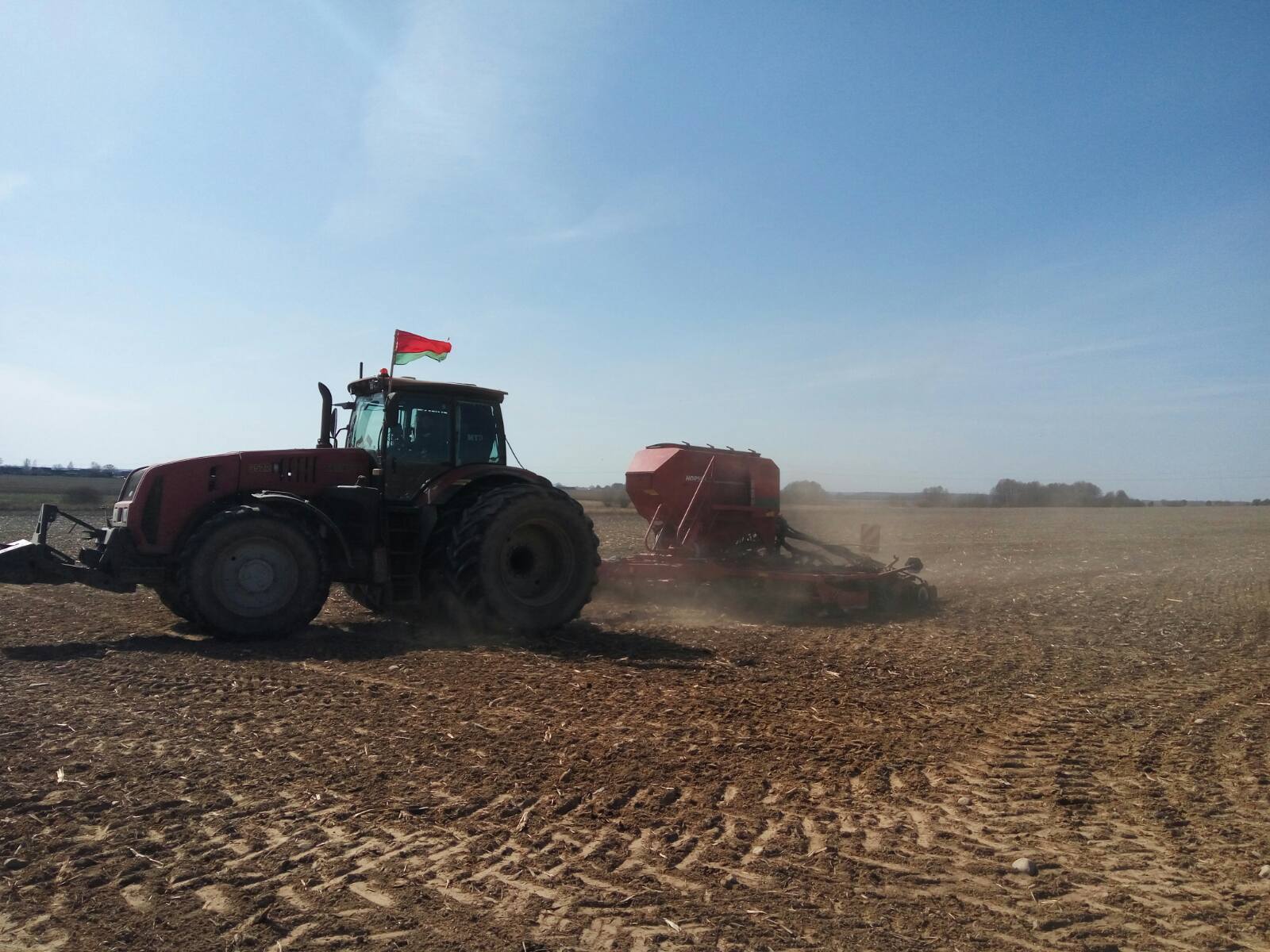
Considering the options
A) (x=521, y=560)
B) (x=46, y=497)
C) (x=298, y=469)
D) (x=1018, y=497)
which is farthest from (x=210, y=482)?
(x=1018, y=497)

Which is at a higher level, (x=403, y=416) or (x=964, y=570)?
(x=403, y=416)

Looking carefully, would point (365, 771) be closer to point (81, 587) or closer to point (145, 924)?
point (145, 924)

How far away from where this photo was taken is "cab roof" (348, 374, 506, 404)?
10594mm

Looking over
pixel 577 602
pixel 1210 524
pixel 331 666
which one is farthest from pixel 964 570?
pixel 1210 524

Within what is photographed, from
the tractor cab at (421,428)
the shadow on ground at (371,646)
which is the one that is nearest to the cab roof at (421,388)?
the tractor cab at (421,428)

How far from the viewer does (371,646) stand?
30.9ft

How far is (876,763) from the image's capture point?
5.82 meters

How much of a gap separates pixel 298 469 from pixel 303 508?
64cm

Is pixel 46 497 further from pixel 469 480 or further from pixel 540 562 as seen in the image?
pixel 540 562

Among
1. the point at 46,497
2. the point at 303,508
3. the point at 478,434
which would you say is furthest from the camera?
the point at 46,497

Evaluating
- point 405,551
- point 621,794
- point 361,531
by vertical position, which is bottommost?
point 621,794

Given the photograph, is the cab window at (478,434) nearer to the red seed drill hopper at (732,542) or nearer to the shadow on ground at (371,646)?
the shadow on ground at (371,646)

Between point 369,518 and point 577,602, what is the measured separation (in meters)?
2.44

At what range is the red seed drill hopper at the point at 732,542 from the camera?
1256 cm
